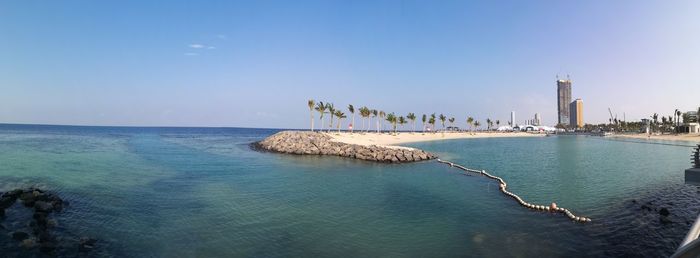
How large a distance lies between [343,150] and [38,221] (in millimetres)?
42176

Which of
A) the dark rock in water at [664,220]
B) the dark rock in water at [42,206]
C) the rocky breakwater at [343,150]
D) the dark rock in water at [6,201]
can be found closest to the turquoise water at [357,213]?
the dark rock in water at [664,220]

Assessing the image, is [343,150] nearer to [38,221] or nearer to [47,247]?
[38,221]

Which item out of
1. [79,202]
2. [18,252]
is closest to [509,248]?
[18,252]

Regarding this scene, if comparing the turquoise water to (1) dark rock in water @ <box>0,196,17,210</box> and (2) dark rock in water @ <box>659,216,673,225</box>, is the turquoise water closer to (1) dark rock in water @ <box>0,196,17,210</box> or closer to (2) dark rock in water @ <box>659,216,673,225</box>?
(2) dark rock in water @ <box>659,216,673,225</box>

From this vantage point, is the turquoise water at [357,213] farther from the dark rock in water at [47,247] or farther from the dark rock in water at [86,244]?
the dark rock in water at [47,247]

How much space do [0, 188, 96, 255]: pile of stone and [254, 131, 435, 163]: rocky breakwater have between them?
35.5 metres

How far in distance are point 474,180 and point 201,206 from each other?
Result: 78.2 ft

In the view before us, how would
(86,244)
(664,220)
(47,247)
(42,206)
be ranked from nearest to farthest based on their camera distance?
1. (47,247)
2. (86,244)
3. (664,220)
4. (42,206)

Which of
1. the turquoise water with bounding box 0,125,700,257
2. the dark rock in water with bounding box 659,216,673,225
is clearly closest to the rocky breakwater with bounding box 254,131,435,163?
the turquoise water with bounding box 0,125,700,257

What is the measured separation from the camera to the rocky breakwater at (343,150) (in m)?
49.5

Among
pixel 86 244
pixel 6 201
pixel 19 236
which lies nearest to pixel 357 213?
pixel 86 244

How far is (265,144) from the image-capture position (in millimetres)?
73688

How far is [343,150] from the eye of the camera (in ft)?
188

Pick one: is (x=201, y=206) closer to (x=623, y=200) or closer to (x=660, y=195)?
(x=623, y=200)
